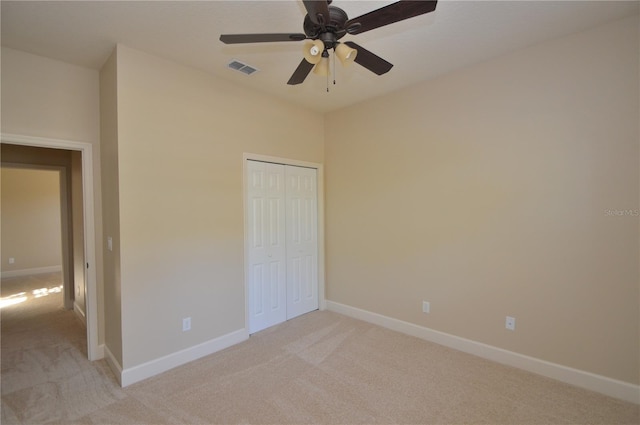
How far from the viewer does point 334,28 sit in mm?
1643

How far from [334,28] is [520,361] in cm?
315

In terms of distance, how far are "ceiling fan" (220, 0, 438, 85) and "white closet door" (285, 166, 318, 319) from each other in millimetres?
2187

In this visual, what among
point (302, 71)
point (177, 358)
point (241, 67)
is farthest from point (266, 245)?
point (302, 71)

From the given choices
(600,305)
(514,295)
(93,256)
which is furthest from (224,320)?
(600,305)

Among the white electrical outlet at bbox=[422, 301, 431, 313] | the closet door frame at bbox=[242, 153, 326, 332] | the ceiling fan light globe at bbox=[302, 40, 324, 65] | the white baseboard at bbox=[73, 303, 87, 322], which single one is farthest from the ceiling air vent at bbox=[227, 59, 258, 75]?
the white baseboard at bbox=[73, 303, 87, 322]

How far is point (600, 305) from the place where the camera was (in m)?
2.33

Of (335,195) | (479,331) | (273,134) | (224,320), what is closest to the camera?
(479,331)

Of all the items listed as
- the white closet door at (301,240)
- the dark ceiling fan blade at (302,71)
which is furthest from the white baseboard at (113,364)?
the dark ceiling fan blade at (302,71)

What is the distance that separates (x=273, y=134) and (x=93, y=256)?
2.28 meters

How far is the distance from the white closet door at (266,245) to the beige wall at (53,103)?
148 centimetres

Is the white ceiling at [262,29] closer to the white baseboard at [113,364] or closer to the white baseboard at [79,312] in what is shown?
the white baseboard at [113,364]

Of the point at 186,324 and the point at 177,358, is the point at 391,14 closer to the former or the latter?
the point at 186,324

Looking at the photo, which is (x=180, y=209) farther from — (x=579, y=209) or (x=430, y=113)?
(x=579, y=209)

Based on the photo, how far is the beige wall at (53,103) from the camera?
8.00 ft
